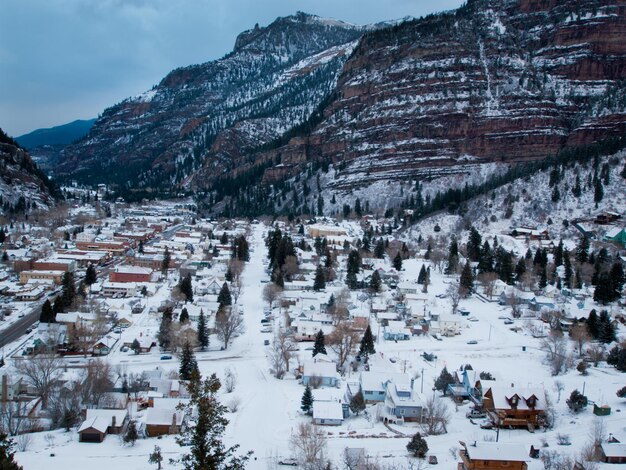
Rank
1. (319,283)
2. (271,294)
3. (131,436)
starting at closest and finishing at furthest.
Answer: (131,436)
(271,294)
(319,283)

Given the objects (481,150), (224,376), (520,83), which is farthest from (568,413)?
(520,83)

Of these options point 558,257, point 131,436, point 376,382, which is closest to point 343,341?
point 376,382

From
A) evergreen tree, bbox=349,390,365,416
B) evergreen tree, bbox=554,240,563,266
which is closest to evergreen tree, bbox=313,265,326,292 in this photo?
evergreen tree, bbox=349,390,365,416

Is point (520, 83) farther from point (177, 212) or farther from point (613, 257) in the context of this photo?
point (177, 212)

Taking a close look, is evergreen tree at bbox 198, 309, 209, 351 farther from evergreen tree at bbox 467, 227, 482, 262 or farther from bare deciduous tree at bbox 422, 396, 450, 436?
evergreen tree at bbox 467, 227, 482, 262


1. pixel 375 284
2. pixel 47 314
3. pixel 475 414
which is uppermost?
pixel 375 284

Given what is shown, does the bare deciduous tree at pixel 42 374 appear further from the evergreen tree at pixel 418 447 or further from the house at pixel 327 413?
the evergreen tree at pixel 418 447

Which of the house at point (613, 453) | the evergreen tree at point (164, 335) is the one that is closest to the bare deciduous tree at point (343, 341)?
the evergreen tree at point (164, 335)

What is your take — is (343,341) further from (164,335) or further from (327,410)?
A: (164,335)
